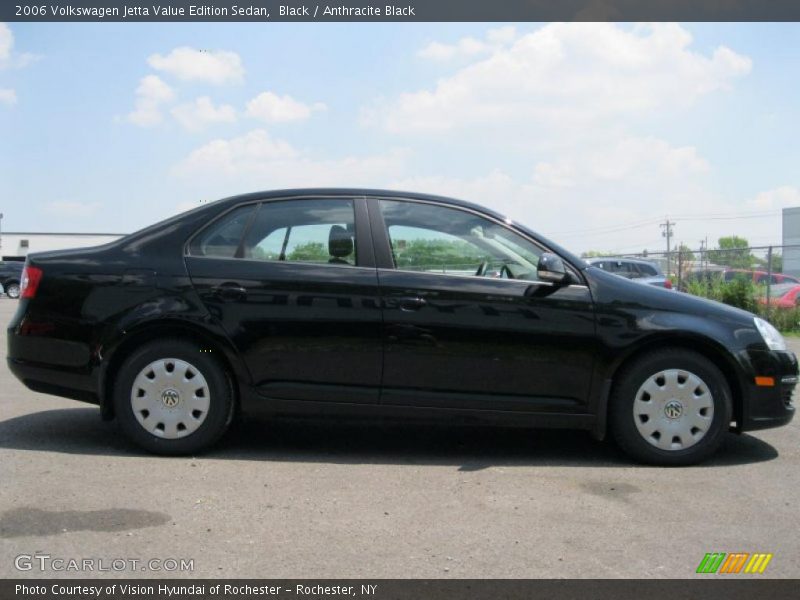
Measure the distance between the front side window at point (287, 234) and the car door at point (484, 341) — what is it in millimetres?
339

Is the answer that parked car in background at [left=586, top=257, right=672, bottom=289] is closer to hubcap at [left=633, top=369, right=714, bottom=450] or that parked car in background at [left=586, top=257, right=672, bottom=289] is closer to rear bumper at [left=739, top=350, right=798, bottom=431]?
rear bumper at [left=739, top=350, right=798, bottom=431]

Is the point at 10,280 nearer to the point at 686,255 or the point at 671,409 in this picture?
the point at 686,255

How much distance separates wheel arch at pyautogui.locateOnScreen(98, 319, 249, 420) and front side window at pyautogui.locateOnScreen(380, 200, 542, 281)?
117cm

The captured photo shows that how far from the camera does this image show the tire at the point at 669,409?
16.1 feet

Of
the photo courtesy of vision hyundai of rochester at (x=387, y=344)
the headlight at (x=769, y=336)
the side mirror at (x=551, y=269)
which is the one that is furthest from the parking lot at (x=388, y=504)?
the side mirror at (x=551, y=269)

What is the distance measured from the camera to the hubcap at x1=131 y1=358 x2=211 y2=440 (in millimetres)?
4871

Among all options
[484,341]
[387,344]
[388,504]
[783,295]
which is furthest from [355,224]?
[783,295]

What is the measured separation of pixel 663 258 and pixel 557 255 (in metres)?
16.8

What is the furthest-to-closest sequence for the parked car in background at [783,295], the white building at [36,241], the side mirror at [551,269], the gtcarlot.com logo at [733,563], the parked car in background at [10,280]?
the white building at [36,241] → the parked car in background at [10,280] → the parked car in background at [783,295] → the side mirror at [551,269] → the gtcarlot.com logo at [733,563]

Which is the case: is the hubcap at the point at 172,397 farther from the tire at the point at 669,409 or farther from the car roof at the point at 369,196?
the tire at the point at 669,409
